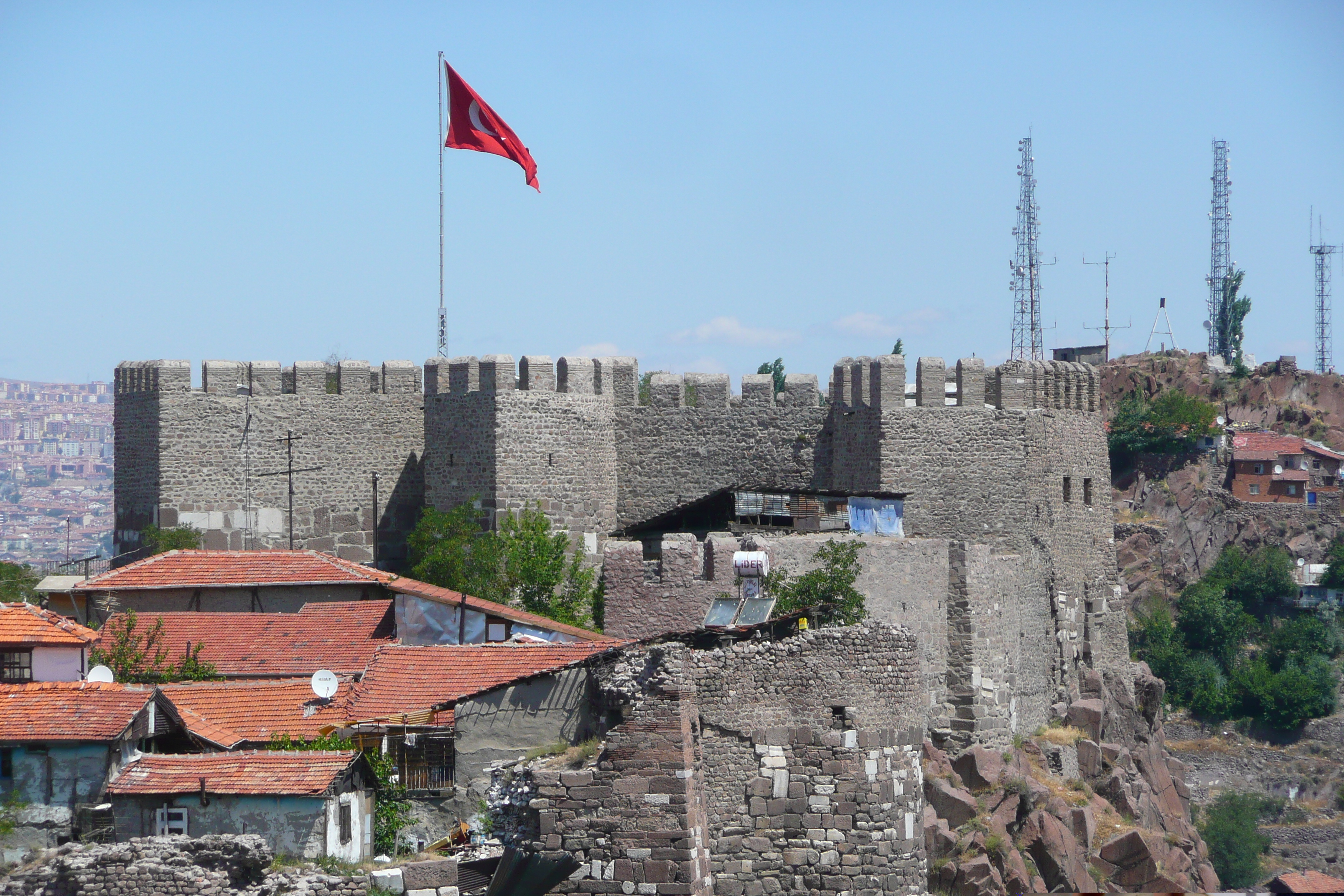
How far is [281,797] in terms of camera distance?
71.4 feet

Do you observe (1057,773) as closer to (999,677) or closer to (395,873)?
(999,677)

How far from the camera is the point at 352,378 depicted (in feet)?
138

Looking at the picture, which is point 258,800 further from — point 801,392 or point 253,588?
point 801,392

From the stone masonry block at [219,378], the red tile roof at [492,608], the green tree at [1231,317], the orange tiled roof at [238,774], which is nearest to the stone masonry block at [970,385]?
the red tile roof at [492,608]

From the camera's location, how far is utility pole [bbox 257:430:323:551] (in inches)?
1631

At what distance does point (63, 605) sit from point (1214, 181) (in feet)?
266

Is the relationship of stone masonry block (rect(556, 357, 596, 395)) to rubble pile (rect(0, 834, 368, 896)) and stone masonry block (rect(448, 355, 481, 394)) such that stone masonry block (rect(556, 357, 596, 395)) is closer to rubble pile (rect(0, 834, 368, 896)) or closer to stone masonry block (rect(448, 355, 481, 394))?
stone masonry block (rect(448, 355, 481, 394))

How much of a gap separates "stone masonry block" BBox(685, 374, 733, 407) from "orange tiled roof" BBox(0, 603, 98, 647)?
16775mm

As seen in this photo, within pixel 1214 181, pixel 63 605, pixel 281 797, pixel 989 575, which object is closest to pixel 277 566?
pixel 63 605

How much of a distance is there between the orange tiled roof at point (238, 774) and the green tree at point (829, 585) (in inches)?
299

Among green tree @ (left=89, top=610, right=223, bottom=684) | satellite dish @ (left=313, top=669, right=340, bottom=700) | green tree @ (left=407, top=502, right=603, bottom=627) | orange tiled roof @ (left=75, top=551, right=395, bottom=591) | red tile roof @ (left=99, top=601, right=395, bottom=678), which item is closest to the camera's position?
satellite dish @ (left=313, top=669, right=340, bottom=700)

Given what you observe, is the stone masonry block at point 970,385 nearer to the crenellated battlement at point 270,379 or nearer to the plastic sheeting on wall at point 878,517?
the plastic sheeting on wall at point 878,517

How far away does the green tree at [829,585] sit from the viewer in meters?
28.9

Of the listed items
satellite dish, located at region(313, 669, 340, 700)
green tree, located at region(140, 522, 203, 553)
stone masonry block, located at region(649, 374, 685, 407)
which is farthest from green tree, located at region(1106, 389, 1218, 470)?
satellite dish, located at region(313, 669, 340, 700)
